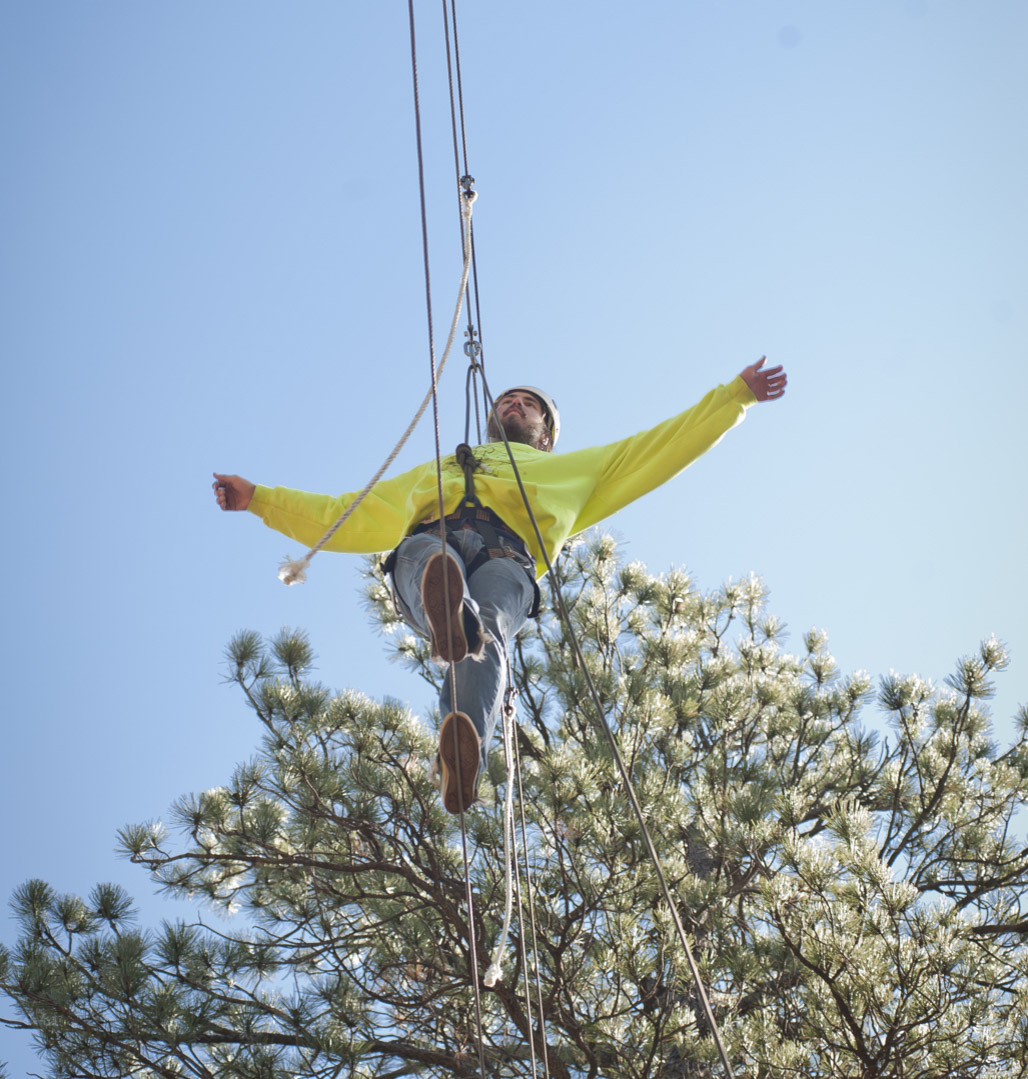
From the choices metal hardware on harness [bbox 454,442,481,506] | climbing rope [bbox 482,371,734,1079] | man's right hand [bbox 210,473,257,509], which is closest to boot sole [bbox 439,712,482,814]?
climbing rope [bbox 482,371,734,1079]

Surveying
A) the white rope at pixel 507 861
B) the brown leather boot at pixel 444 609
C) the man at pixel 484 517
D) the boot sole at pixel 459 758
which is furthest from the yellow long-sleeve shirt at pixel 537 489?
the boot sole at pixel 459 758

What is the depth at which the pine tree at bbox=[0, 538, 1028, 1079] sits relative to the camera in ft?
8.64

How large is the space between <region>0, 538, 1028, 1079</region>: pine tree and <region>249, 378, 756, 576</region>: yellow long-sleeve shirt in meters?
0.88

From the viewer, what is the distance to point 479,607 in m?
2.13

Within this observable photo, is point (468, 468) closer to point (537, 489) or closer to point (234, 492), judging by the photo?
point (537, 489)

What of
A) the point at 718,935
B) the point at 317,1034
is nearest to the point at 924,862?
the point at 718,935

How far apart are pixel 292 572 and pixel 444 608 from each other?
0.58m

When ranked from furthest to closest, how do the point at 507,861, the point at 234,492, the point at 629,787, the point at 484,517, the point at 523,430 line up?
the point at 523,430 → the point at 234,492 → the point at 484,517 → the point at 507,861 → the point at 629,787

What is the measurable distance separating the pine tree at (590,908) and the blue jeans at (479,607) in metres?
0.90

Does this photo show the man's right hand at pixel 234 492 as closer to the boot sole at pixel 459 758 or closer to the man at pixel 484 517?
the man at pixel 484 517

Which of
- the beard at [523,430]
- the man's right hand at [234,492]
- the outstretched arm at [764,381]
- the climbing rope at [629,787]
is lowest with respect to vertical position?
the climbing rope at [629,787]

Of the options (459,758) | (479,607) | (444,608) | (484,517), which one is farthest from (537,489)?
(459,758)

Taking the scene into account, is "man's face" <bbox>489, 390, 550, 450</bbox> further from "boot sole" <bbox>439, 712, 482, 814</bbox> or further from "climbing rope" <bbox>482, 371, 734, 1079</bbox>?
"boot sole" <bbox>439, 712, 482, 814</bbox>

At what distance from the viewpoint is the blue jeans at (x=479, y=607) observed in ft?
6.59
